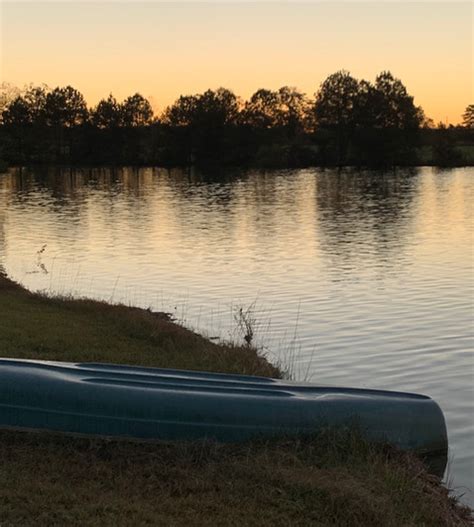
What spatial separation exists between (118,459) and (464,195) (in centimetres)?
4870

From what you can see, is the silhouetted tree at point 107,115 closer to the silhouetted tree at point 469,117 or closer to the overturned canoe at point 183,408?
the silhouetted tree at point 469,117

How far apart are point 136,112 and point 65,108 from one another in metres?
11.1

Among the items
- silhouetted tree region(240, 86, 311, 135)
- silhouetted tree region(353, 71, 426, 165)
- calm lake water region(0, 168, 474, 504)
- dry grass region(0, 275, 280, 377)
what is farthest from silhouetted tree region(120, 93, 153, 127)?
dry grass region(0, 275, 280, 377)

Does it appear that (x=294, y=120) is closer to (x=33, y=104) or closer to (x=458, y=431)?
(x=33, y=104)

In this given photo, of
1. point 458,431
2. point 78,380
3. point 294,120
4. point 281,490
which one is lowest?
point 458,431

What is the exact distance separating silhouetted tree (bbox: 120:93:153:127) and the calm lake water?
231 ft

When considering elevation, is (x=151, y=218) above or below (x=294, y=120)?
below

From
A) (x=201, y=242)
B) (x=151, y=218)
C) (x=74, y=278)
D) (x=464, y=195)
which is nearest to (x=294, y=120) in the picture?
(x=464, y=195)

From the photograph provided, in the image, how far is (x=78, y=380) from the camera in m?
7.74

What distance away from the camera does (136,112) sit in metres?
124

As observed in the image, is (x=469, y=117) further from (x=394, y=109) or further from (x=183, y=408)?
(x=183, y=408)

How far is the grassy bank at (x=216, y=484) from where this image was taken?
580 centimetres

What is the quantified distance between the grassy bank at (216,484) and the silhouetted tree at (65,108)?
120m

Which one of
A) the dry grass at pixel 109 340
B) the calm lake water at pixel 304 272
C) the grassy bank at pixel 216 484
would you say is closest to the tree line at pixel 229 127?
the calm lake water at pixel 304 272
